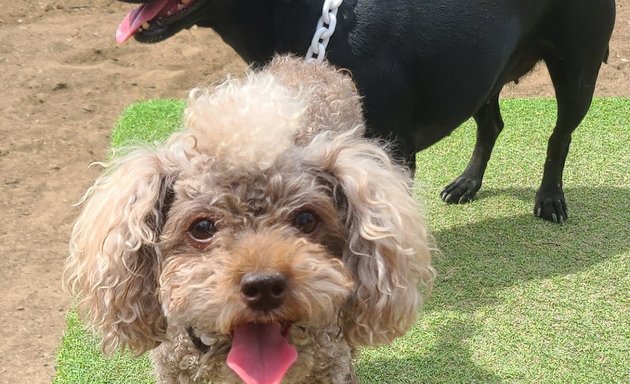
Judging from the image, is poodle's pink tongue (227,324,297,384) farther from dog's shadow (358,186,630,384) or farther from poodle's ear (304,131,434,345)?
dog's shadow (358,186,630,384)

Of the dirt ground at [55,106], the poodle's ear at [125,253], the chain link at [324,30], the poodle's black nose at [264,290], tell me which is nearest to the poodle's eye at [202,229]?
the poodle's ear at [125,253]

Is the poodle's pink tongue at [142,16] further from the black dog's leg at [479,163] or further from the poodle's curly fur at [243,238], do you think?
the black dog's leg at [479,163]

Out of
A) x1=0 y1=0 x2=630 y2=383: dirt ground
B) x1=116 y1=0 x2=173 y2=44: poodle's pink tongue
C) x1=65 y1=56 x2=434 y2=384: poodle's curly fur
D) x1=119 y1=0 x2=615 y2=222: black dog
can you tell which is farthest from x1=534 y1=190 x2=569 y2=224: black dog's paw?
x1=116 y1=0 x2=173 y2=44: poodle's pink tongue

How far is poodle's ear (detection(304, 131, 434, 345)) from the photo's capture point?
189 centimetres

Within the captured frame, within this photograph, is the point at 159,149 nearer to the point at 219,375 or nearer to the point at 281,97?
the point at 281,97

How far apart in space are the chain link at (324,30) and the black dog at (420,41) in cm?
3

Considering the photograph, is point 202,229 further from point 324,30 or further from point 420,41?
point 420,41

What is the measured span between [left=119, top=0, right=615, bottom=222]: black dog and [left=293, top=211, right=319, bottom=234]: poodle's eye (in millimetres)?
1155

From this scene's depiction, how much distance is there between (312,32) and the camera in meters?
2.93

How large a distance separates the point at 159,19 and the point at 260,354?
1600mm

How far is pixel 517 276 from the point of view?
11.5ft

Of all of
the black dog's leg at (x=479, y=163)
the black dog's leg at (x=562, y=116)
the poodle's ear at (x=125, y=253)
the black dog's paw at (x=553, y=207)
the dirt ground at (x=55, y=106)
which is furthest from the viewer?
the black dog's leg at (x=479, y=163)

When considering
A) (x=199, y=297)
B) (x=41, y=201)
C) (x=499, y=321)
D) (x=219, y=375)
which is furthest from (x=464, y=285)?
(x=41, y=201)

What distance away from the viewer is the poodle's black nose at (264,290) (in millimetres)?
1651
